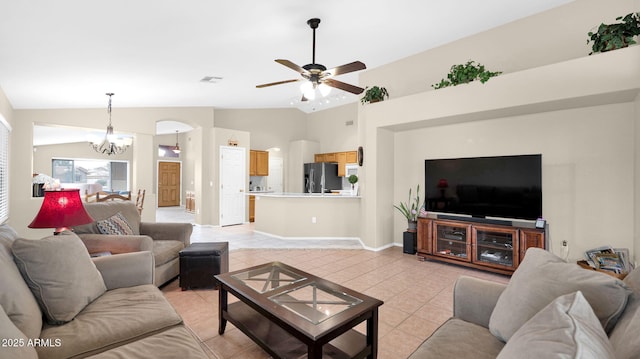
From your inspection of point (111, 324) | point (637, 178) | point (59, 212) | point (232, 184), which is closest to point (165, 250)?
point (59, 212)

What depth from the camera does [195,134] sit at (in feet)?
24.9

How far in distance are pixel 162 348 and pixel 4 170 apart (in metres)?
5.75

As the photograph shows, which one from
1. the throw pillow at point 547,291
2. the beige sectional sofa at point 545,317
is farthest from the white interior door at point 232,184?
the throw pillow at point 547,291

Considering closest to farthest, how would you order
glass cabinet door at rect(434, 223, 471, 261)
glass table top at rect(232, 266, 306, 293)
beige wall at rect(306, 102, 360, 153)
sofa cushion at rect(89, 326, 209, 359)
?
sofa cushion at rect(89, 326, 209, 359) → glass table top at rect(232, 266, 306, 293) → glass cabinet door at rect(434, 223, 471, 261) → beige wall at rect(306, 102, 360, 153)

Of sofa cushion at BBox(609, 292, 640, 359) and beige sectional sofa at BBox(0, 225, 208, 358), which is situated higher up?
sofa cushion at BBox(609, 292, 640, 359)

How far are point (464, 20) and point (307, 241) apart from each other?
4149mm

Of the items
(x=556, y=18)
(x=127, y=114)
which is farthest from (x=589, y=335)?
(x=127, y=114)

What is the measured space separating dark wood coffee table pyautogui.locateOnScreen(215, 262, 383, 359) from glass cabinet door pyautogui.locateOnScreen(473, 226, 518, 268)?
2.58m

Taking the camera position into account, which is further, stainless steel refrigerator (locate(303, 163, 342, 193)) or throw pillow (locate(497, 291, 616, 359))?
stainless steel refrigerator (locate(303, 163, 342, 193))

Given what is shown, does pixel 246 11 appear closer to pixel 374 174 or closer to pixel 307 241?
pixel 374 174

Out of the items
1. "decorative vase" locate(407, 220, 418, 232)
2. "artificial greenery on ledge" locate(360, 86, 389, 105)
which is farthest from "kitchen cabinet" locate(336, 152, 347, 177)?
"decorative vase" locate(407, 220, 418, 232)

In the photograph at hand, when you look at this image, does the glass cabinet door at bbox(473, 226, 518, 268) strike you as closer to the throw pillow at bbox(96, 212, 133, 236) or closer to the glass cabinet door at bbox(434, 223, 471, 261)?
the glass cabinet door at bbox(434, 223, 471, 261)

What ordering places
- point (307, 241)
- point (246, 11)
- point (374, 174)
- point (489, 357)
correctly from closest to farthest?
point (489, 357) → point (246, 11) → point (374, 174) → point (307, 241)

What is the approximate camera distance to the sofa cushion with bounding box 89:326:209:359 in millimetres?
1299
